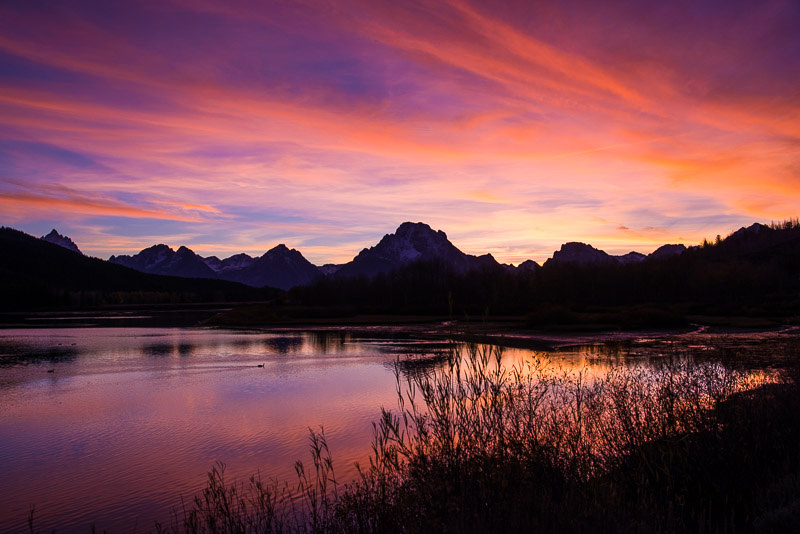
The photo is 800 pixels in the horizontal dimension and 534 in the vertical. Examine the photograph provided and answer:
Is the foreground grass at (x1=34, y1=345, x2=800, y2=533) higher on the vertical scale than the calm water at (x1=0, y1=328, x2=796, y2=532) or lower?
higher

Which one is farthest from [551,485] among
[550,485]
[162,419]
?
[162,419]

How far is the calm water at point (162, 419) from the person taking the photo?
478 inches

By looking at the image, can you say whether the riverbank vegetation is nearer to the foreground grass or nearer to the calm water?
the foreground grass

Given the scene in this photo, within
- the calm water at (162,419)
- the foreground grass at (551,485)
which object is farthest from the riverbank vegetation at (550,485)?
the calm water at (162,419)

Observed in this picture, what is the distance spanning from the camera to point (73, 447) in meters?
16.1

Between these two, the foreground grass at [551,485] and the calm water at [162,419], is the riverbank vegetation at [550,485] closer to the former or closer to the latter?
the foreground grass at [551,485]

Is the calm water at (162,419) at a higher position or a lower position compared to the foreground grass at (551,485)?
lower

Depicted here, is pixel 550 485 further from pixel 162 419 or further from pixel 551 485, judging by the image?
pixel 162 419

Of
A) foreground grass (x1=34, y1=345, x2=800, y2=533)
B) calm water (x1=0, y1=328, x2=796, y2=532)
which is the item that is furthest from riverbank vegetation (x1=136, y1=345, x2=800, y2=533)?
calm water (x1=0, y1=328, x2=796, y2=532)

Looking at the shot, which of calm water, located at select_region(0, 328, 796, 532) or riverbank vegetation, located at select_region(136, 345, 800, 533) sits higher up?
riverbank vegetation, located at select_region(136, 345, 800, 533)

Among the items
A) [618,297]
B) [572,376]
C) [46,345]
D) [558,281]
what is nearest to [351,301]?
[558,281]

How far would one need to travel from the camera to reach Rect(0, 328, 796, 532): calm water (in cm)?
1214

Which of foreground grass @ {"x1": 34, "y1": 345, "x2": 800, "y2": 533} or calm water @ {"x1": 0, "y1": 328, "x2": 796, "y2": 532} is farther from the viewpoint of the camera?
calm water @ {"x1": 0, "y1": 328, "x2": 796, "y2": 532}

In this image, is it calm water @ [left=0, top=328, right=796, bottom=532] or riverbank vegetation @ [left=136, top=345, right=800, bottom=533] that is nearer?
riverbank vegetation @ [left=136, top=345, right=800, bottom=533]
